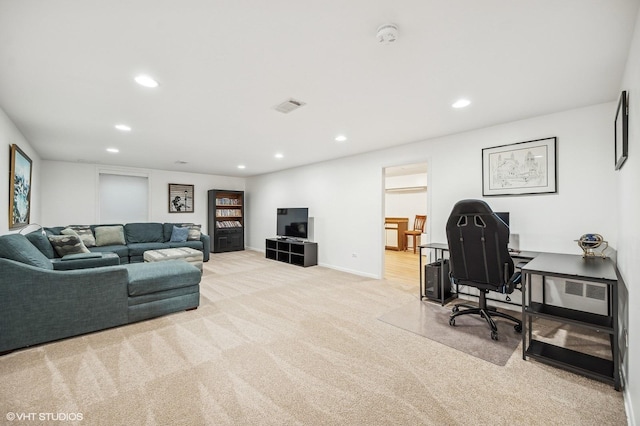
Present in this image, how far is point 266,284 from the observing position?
450 centimetres

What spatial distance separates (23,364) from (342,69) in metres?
3.40

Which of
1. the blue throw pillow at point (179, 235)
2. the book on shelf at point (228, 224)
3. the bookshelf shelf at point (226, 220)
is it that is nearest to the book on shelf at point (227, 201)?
the bookshelf shelf at point (226, 220)

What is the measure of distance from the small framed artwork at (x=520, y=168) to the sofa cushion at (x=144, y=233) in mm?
6788

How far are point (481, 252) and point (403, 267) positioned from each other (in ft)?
11.1

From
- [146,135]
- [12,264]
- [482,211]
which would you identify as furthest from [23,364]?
[482,211]

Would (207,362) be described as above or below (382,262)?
below

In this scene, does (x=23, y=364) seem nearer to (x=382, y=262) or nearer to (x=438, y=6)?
(x=438, y=6)

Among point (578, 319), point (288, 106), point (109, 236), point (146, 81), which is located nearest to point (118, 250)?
point (109, 236)

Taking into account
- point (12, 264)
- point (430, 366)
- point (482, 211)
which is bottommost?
point (430, 366)

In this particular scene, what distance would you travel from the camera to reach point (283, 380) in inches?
77.0

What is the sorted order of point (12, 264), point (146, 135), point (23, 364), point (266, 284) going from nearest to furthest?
point (23, 364) → point (12, 264) → point (146, 135) → point (266, 284)

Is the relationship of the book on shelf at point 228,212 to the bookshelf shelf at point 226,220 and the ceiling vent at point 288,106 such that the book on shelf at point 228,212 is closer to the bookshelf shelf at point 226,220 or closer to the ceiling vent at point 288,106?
the bookshelf shelf at point 226,220

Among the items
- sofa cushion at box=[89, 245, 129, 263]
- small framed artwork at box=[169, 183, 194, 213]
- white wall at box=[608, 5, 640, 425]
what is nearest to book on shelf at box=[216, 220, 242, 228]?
small framed artwork at box=[169, 183, 194, 213]

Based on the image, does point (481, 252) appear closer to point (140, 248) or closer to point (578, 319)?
point (578, 319)
